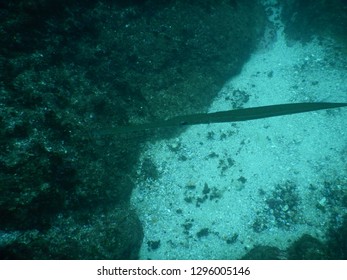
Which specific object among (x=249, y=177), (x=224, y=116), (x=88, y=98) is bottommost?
(x=249, y=177)

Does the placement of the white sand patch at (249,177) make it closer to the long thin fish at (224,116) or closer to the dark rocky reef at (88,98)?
the dark rocky reef at (88,98)

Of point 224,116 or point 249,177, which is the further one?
point 249,177

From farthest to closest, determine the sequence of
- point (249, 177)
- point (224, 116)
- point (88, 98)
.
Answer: point (249, 177) < point (88, 98) < point (224, 116)

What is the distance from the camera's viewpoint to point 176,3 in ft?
22.9

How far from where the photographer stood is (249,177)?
671cm

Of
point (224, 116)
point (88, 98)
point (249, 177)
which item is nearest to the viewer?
point (224, 116)

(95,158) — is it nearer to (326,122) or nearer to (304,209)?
(304,209)

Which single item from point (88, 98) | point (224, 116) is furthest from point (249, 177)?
point (88, 98)

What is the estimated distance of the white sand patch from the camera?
235 inches

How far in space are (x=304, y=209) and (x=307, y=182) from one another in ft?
2.34

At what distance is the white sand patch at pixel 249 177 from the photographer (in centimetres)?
598

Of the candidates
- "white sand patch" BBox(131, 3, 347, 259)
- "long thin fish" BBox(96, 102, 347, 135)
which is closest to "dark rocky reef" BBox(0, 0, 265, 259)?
"white sand patch" BBox(131, 3, 347, 259)

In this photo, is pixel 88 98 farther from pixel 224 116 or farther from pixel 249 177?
pixel 249 177
